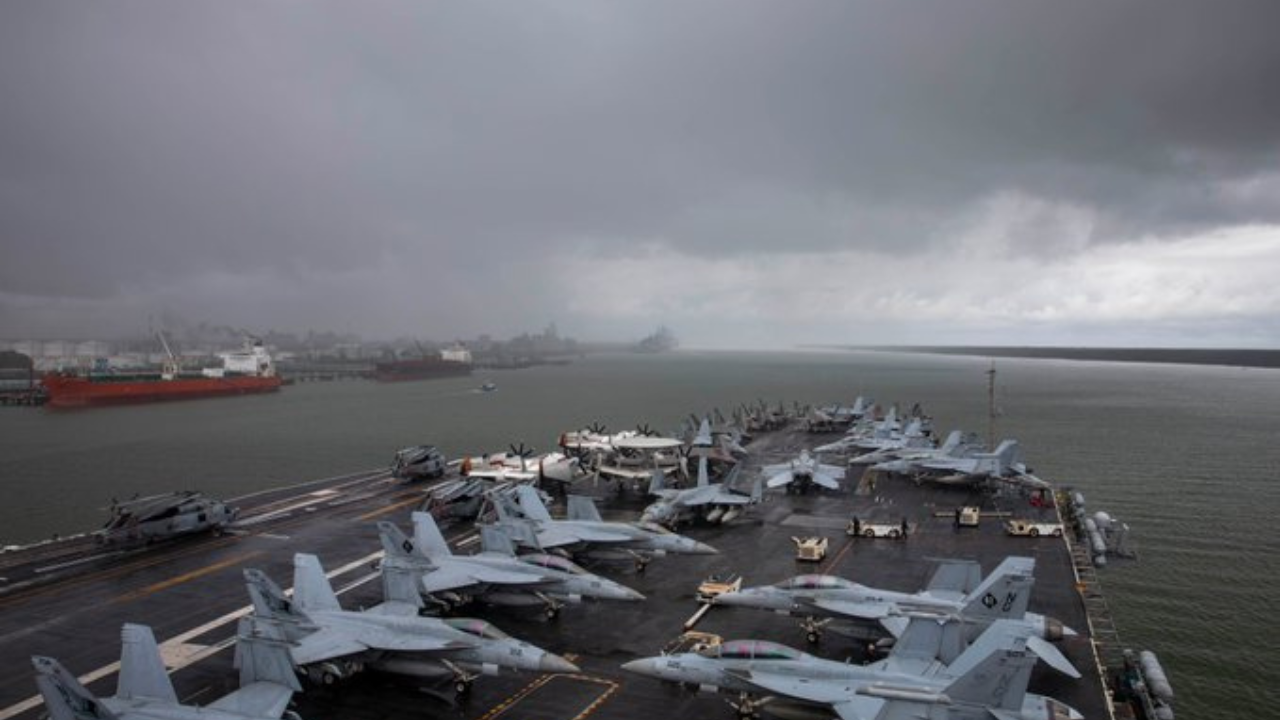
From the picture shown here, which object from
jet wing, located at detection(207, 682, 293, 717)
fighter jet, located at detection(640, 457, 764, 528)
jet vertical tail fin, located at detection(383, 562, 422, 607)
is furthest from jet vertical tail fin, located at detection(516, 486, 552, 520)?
jet wing, located at detection(207, 682, 293, 717)

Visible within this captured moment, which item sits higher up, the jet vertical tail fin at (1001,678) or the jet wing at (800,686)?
the jet vertical tail fin at (1001,678)

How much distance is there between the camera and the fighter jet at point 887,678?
20500mm

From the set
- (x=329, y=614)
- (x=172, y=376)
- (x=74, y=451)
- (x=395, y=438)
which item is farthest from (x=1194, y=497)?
(x=172, y=376)

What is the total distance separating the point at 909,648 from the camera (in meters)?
24.8

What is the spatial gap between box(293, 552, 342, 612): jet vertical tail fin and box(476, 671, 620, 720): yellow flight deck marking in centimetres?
859

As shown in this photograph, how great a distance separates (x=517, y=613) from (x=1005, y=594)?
20.8 metres

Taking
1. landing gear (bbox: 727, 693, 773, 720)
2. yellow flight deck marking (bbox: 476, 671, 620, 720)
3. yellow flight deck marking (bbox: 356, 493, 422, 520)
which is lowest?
yellow flight deck marking (bbox: 356, 493, 422, 520)

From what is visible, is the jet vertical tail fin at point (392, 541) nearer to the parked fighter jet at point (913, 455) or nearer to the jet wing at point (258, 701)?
the jet wing at point (258, 701)

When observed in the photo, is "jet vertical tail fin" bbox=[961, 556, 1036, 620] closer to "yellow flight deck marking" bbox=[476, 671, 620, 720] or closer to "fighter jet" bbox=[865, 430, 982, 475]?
"yellow flight deck marking" bbox=[476, 671, 620, 720]

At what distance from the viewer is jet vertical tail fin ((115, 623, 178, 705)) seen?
2191 cm

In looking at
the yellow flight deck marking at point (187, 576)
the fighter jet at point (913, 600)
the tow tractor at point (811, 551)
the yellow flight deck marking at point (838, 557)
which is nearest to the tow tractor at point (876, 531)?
the yellow flight deck marking at point (838, 557)

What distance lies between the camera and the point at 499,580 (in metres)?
32.2

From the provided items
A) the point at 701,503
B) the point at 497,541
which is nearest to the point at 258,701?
the point at 497,541

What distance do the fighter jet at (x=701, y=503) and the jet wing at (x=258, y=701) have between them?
26793 mm
